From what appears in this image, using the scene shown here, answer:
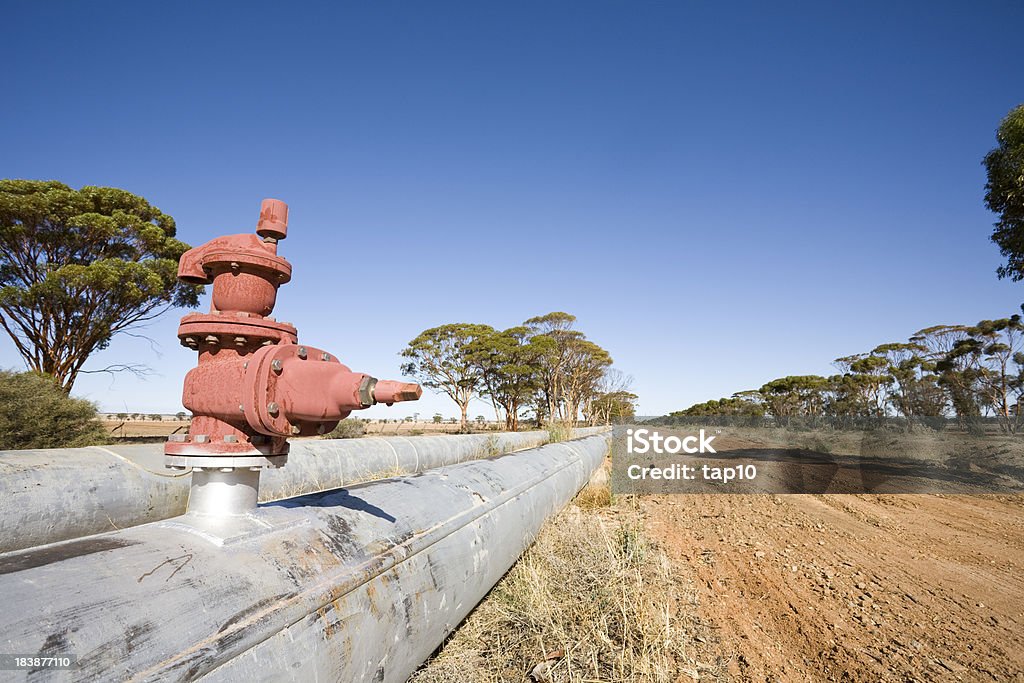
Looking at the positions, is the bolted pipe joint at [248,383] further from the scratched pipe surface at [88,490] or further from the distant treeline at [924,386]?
the distant treeline at [924,386]

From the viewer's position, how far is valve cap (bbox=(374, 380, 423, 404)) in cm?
169

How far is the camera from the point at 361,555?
6.72 feet

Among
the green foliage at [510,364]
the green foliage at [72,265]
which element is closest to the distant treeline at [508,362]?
the green foliage at [510,364]

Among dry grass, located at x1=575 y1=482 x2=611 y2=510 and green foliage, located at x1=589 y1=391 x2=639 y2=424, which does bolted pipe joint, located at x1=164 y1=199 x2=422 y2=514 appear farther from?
green foliage, located at x1=589 y1=391 x2=639 y2=424

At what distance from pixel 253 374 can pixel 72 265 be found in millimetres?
21106

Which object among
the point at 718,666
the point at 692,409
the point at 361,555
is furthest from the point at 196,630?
the point at 692,409

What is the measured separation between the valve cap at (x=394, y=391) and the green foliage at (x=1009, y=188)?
19527mm

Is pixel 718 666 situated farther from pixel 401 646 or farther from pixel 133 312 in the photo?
pixel 133 312

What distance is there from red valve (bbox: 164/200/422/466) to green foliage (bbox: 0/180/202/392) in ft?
66.3

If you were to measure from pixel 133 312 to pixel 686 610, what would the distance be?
74.4 ft

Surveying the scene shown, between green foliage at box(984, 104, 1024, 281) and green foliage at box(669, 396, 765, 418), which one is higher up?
green foliage at box(984, 104, 1024, 281)

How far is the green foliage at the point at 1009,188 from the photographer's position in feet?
46.1

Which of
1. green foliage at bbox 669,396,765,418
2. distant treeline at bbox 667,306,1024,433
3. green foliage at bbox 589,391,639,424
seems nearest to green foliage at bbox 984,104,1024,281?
distant treeline at bbox 667,306,1024,433

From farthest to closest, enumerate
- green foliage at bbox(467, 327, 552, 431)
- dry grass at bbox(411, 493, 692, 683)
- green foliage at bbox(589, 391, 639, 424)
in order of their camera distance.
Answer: green foliage at bbox(589, 391, 639, 424) → green foliage at bbox(467, 327, 552, 431) → dry grass at bbox(411, 493, 692, 683)
